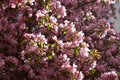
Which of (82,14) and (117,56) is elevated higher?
(82,14)

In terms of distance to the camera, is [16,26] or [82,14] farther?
[82,14]

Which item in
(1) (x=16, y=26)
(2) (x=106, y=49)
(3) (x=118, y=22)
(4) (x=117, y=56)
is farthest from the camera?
(3) (x=118, y=22)

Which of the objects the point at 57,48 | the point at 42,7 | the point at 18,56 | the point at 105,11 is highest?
the point at 105,11

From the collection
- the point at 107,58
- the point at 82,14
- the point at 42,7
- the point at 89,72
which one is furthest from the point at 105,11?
the point at 42,7

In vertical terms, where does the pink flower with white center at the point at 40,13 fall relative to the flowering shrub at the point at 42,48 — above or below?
above

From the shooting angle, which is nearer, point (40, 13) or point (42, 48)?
point (42, 48)

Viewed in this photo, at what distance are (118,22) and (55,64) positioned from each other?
13957mm

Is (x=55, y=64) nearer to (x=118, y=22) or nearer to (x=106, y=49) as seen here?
(x=106, y=49)

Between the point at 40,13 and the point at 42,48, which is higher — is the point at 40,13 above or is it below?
above

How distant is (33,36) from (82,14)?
13.6ft

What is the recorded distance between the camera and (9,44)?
7.74 meters

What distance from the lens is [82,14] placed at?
10.7 metres

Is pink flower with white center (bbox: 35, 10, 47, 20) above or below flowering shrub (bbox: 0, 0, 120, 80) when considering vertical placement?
above

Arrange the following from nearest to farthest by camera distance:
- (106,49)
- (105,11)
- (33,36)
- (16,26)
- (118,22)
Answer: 1. (33,36)
2. (16,26)
3. (106,49)
4. (105,11)
5. (118,22)
